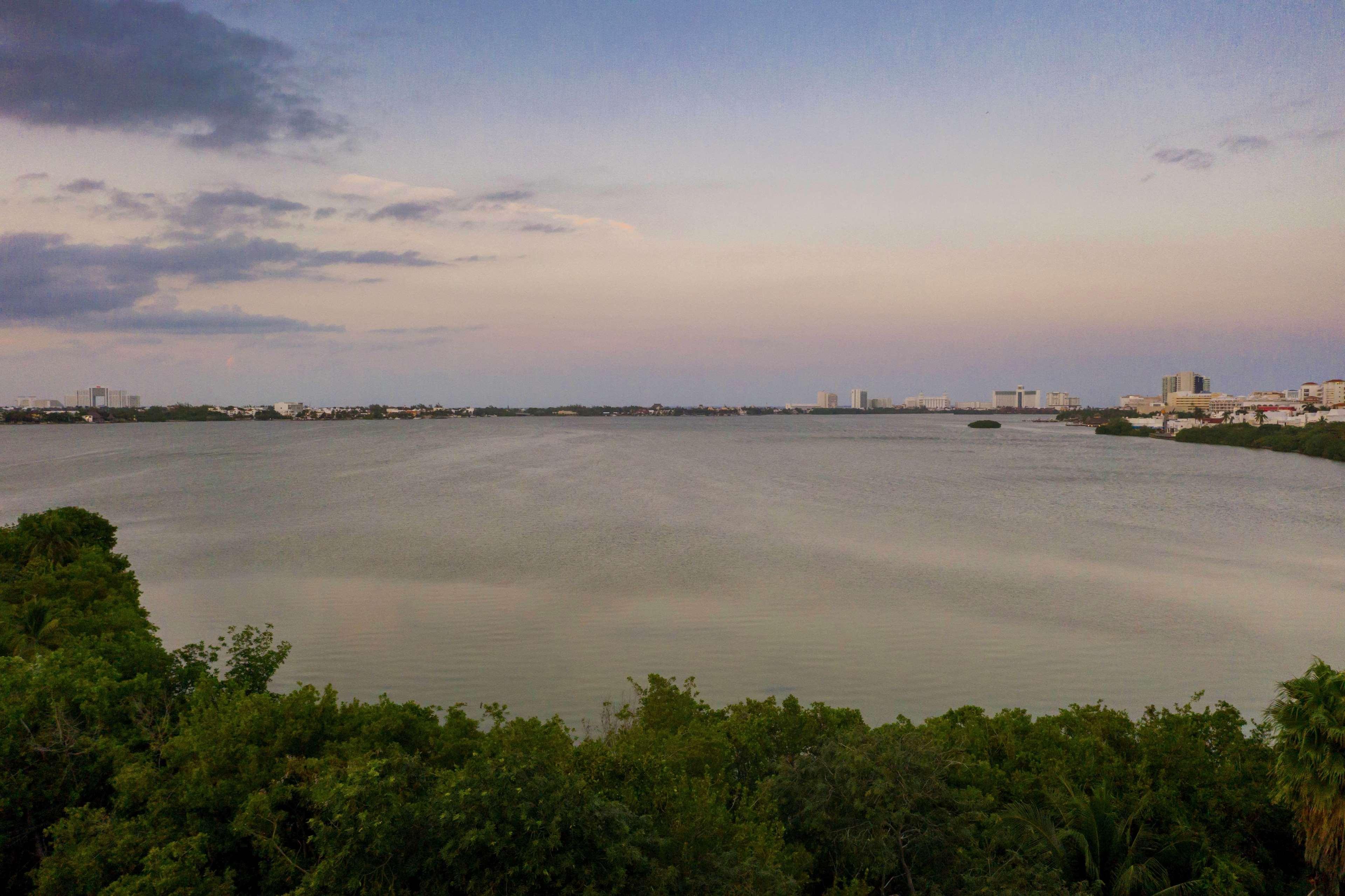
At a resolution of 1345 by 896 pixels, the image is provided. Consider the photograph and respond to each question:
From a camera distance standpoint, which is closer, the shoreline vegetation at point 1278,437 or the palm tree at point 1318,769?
the palm tree at point 1318,769

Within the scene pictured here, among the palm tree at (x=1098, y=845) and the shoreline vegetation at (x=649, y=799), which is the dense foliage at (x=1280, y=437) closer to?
the shoreline vegetation at (x=649, y=799)

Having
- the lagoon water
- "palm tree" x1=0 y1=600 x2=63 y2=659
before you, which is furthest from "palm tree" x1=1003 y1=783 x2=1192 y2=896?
"palm tree" x1=0 y1=600 x2=63 y2=659

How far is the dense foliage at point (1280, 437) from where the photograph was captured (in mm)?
92312

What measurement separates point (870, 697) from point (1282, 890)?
9.26 meters

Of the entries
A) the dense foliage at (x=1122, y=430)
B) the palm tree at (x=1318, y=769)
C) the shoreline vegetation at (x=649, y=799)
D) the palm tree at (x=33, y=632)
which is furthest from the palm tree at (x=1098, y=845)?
the dense foliage at (x=1122, y=430)

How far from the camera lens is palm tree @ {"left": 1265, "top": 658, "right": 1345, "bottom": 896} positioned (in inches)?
306

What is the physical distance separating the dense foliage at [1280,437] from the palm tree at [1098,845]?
10649cm

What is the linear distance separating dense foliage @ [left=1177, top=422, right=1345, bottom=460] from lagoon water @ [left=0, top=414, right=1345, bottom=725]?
106 feet

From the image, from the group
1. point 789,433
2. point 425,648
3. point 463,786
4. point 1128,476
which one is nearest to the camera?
point 463,786

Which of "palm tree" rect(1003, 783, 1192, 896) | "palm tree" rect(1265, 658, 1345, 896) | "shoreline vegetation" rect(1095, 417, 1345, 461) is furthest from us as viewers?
"shoreline vegetation" rect(1095, 417, 1345, 461)

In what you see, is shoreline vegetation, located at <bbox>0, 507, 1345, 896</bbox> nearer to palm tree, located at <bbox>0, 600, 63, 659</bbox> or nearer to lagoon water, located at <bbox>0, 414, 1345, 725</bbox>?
palm tree, located at <bbox>0, 600, 63, 659</bbox>

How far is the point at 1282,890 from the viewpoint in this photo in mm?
8883

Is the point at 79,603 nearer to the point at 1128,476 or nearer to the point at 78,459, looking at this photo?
the point at 1128,476

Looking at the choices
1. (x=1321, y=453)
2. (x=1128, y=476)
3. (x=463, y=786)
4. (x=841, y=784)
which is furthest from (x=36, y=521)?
(x=1321, y=453)
